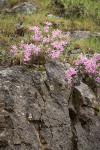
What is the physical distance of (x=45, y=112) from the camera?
5.94 metres

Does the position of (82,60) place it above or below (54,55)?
below

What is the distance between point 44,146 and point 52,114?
21.6 inches

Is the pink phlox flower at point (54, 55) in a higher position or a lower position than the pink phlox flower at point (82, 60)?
higher

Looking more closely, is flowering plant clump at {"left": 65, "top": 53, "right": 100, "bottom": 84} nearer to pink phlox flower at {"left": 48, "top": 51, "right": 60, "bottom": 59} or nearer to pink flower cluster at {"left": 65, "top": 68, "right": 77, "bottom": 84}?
pink flower cluster at {"left": 65, "top": 68, "right": 77, "bottom": 84}

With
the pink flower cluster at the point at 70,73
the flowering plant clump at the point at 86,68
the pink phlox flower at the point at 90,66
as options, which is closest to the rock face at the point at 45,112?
the pink flower cluster at the point at 70,73

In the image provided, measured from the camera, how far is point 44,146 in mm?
5699

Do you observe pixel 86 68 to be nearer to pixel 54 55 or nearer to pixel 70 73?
pixel 70 73

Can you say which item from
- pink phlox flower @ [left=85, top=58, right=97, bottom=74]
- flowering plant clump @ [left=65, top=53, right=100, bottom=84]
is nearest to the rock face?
flowering plant clump @ [left=65, top=53, right=100, bottom=84]

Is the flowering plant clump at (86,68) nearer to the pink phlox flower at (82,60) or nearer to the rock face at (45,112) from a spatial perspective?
the pink phlox flower at (82,60)

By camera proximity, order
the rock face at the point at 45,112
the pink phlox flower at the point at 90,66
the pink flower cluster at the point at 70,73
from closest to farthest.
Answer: the rock face at the point at 45,112, the pink flower cluster at the point at 70,73, the pink phlox flower at the point at 90,66

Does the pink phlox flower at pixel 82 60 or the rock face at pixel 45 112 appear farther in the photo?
the pink phlox flower at pixel 82 60

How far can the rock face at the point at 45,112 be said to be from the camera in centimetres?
546

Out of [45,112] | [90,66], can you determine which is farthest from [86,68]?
[45,112]

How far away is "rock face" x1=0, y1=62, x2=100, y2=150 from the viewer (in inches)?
215
